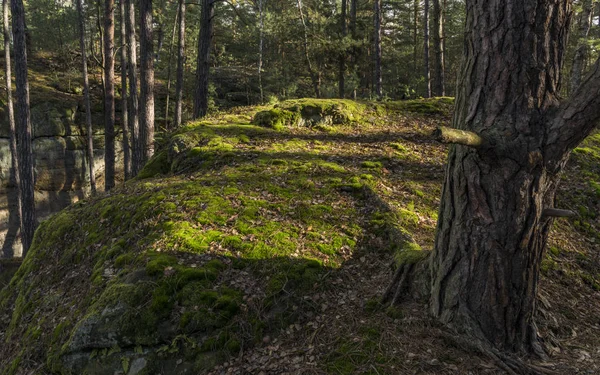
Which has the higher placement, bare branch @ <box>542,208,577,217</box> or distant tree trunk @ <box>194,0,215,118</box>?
distant tree trunk @ <box>194,0,215,118</box>

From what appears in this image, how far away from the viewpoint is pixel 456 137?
2473 millimetres

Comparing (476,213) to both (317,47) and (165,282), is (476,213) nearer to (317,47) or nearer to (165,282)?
(165,282)

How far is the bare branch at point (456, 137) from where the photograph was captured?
7.66 ft

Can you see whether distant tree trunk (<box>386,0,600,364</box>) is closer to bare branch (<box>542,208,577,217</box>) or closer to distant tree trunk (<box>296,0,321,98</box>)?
bare branch (<box>542,208,577,217</box>)

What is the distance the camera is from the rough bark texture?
2.82 metres

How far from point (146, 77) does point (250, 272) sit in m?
9.98

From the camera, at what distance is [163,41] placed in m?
25.4

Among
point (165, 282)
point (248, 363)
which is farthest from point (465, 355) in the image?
point (165, 282)

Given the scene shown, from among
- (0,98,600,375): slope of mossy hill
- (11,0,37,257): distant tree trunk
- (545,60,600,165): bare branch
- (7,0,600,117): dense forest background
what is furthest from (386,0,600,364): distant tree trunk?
(7,0,600,117): dense forest background

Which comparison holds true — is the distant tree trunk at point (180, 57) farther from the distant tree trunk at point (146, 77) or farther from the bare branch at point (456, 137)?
the bare branch at point (456, 137)

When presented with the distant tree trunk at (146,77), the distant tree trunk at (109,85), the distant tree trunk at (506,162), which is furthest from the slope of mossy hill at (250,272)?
the distant tree trunk at (109,85)

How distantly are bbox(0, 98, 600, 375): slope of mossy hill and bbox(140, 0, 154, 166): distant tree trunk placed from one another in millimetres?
4913

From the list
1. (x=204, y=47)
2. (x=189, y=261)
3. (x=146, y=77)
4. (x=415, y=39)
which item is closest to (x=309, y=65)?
(x=204, y=47)

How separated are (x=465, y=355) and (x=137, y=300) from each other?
10.7 feet
